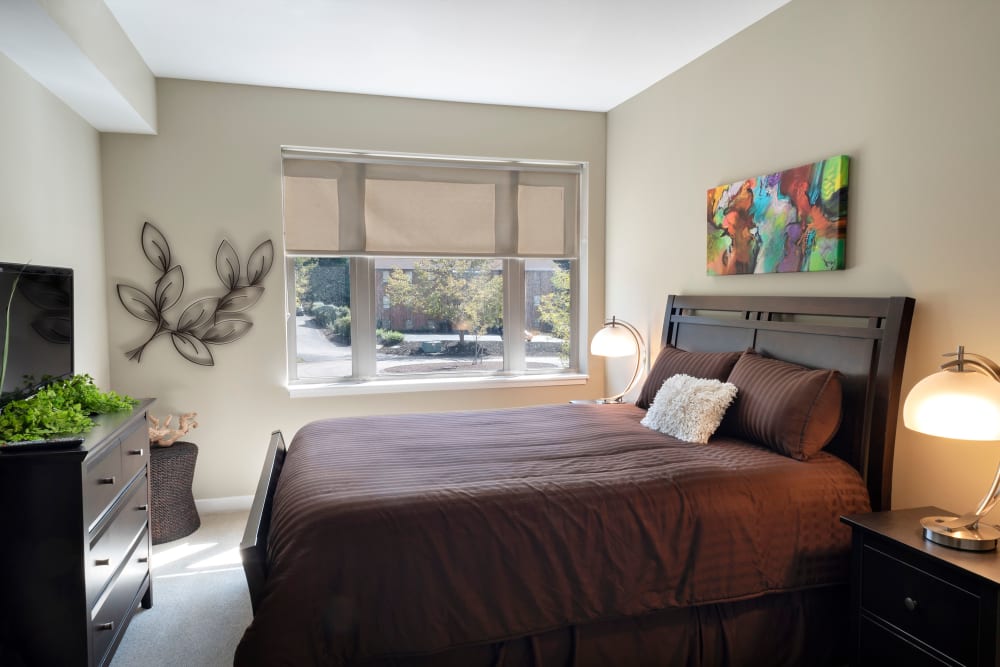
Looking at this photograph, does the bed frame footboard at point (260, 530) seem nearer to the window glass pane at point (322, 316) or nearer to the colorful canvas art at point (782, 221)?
the window glass pane at point (322, 316)

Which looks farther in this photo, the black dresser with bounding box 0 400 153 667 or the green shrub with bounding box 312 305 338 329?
the green shrub with bounding box 312 305 338 329

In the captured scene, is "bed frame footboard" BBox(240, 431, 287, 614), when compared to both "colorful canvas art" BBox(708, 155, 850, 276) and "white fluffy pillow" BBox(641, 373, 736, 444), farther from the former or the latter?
"colorful canvas art" BBox(708, 155, 850, 276)

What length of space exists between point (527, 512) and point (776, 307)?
1695 mm

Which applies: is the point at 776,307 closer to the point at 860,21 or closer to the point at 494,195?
the point at 860,21

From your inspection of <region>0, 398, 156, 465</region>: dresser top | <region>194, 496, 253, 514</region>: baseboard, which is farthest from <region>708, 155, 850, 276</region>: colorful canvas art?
<region>194, 496, 253, 514</region>: baseboard

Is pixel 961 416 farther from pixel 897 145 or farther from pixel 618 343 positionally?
pixel 618 343

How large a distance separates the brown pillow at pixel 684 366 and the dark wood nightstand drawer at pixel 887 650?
1217 millimetres

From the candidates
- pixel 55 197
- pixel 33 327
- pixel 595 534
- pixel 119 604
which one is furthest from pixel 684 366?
pixel 55 197

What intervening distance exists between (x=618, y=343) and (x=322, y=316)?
6.51 ft

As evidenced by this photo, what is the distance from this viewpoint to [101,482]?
210cm

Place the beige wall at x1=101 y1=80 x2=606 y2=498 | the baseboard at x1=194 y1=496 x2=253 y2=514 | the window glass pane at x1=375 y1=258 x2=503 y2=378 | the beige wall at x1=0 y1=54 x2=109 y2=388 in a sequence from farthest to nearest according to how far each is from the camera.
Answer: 1. the window glass pane at x1=375 y1=258 x2=503 y2=378
2. the baseboard at x1=194 y1=496 x2=253 y2=514
3. the beige wall at x1=101 y1=80 x2=606 y2=498
4. the beige wall at x1=0 y1=54 x2=109 y2=388

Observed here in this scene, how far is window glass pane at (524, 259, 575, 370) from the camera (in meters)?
4.77

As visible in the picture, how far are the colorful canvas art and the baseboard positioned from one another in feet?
10.5

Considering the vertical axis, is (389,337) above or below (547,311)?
below
